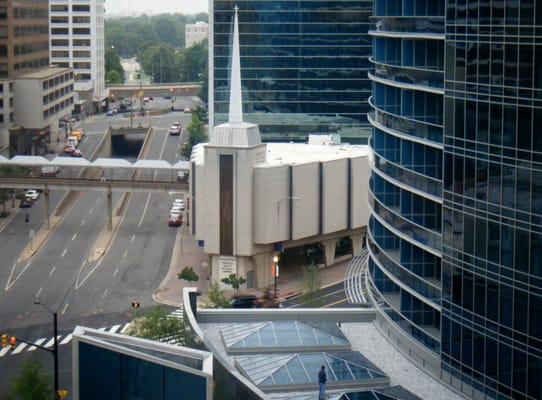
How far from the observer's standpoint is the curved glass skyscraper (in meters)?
40.8

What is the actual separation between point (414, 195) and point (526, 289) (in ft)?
33.7

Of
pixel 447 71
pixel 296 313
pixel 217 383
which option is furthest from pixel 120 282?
pixel 447 71

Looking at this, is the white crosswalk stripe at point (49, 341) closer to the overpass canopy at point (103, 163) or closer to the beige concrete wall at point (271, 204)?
the beige concrete wall at point (271, 204)

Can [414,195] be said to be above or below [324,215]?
above

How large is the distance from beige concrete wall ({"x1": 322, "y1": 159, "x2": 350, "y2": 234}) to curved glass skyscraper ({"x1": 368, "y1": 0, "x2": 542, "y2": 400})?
38.3 m

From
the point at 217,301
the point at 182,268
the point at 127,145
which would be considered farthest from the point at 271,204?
the point at 127,145

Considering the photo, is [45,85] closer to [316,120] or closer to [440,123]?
[316,120]

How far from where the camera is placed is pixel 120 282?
89.0 meters

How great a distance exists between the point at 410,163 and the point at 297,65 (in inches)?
2798

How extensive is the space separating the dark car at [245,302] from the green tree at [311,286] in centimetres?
306

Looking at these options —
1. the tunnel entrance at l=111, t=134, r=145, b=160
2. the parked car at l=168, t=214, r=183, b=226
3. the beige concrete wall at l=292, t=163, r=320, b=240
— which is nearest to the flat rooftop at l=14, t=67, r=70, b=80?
the tunnel entrance at l=111, t=134, r=145, b=160

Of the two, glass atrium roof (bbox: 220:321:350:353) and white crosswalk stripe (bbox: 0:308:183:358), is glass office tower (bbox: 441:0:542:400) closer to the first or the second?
glass atrium roof (bbox: 220:321:350:353)

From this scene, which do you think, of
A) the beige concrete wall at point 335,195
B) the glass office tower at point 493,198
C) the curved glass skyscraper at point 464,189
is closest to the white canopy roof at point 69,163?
the beige concrete wall at point 335,195

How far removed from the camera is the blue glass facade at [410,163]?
159 feet
